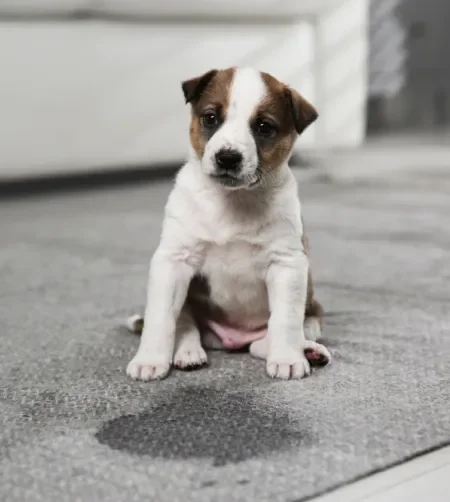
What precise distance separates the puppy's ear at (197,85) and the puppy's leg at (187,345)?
315 mm

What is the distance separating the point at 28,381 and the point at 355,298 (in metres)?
0.67

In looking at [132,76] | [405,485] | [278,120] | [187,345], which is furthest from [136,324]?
[132,76]

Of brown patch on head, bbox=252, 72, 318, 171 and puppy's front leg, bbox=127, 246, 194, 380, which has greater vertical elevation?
brown patch on head, bbox=252, 72, 318, 171

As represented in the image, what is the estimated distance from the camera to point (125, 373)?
1.11m

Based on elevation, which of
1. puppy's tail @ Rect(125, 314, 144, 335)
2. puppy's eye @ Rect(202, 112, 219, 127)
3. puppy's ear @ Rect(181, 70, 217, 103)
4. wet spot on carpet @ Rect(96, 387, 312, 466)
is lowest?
puppy's tail @ Rect(125, 314, 144, 335)

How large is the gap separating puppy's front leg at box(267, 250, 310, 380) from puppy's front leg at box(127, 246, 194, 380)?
126 mm

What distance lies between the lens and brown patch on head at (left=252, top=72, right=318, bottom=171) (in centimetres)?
113

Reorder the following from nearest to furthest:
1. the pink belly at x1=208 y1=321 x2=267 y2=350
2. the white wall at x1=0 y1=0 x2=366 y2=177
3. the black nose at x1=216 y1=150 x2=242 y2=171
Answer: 1. the black nose at x1=216 y1=150 x2=242 y2=171
2. the pink belly at x1=208 y1=321 x2=267 y2=350
3. the white wall at x1=0 y1=0 x2=366 y2=177

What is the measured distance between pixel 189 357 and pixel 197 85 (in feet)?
1.29

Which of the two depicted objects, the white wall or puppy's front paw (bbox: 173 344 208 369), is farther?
the white wall

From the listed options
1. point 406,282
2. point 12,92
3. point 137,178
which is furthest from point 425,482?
point 137,178

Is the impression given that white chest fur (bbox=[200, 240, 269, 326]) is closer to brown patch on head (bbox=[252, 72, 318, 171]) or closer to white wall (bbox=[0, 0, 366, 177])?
brown patch on head (bbox=[252, 72, 318, 171])

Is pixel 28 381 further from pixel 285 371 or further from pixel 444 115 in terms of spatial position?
→ pixel 444 115

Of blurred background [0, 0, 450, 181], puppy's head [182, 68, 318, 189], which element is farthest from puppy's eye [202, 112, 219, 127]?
blurred background [0, 0, 450, 181]
